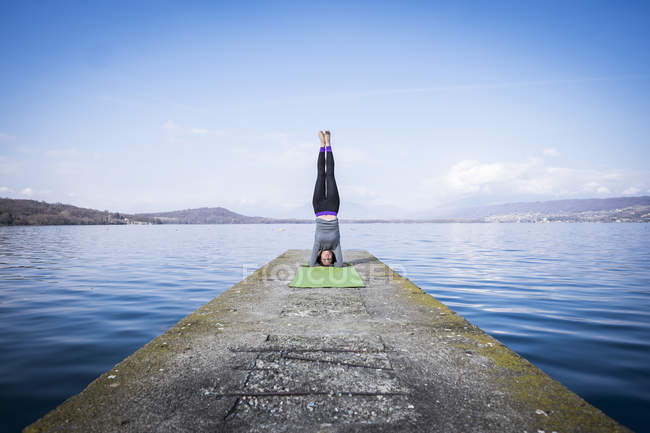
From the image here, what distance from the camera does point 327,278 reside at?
788cm

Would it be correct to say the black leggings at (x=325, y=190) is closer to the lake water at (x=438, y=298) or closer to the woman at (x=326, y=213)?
the woman at (x=326, y=213)

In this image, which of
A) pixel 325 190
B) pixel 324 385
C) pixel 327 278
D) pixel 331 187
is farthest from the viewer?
pixel 325 190

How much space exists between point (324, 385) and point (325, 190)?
737 centimetres

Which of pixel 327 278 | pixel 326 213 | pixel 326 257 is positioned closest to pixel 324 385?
pixel 327 278

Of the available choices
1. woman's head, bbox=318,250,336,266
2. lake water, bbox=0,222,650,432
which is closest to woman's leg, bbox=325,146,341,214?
woman's head, bbox=318,250,336,266

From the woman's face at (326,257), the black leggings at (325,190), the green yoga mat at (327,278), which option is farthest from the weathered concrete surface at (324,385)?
the black leggings at (325,190)

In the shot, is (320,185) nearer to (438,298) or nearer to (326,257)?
(326,257)

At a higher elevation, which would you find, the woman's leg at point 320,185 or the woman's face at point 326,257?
the woman's leg at point 320,185

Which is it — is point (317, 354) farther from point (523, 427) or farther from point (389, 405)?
point (523, 427)

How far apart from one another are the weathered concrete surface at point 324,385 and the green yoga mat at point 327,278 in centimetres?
259

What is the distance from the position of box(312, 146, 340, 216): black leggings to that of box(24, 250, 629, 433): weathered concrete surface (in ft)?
17.1

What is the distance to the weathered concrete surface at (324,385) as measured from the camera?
2.29 metres

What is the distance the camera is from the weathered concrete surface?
229cm

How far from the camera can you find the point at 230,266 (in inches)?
609
